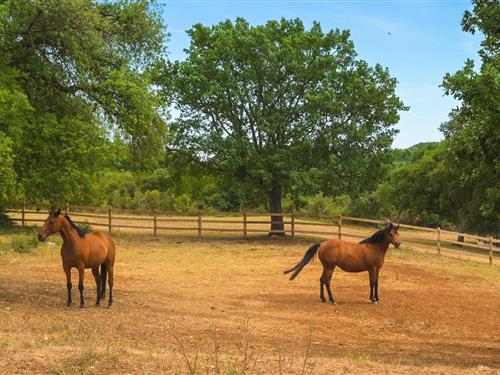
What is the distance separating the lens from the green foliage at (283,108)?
30.3m

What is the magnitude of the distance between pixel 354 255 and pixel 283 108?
17.4m

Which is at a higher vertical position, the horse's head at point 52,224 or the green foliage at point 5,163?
the green foliage at point 5,163

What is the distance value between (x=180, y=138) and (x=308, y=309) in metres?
19.5

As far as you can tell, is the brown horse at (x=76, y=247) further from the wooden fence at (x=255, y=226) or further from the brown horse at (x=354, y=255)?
the wooden fence at (x=255, y=226)

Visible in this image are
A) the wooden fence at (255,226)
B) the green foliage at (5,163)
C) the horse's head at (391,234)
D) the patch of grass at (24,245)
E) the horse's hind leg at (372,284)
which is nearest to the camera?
the green foliage at (5,163)

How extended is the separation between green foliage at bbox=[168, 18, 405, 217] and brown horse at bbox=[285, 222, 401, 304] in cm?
1451

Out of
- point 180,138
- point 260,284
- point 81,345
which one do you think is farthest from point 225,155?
point 81,345

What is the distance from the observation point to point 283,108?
3150cm

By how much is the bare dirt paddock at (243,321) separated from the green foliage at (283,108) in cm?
879

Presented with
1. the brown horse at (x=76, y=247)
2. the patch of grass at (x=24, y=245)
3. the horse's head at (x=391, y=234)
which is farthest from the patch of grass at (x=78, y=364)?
the patch of grass at (x=24, y=245)

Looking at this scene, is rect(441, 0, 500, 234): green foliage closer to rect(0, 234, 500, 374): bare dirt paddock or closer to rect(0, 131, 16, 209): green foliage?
rect(0, 234, 500, 374): bare dirt paddock

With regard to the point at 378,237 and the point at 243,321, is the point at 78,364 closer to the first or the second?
the point at 243,321

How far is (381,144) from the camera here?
31438 millimetres

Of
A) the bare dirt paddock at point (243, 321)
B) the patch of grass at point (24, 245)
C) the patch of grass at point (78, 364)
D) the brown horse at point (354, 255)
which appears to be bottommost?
the bare dirt paddock at point (243, 321)
